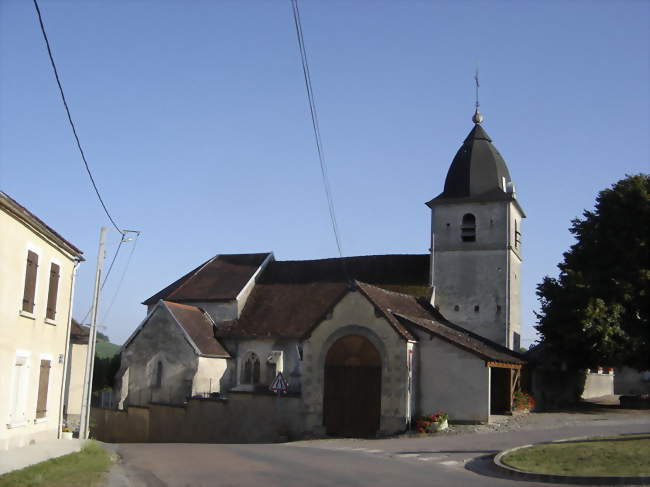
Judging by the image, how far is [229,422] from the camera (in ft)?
93.5

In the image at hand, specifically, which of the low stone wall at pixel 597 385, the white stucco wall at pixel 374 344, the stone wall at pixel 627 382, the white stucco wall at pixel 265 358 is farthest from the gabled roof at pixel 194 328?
the stone wall at pixel 627 382

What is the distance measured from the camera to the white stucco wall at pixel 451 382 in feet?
80.1

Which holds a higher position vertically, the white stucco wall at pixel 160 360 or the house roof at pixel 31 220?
the house roof at pixel 31 220

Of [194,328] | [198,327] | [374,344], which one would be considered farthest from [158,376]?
[374,344]

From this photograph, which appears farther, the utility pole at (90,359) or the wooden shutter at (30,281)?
the utility pole at (90,359)

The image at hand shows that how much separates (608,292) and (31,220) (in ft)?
76.7

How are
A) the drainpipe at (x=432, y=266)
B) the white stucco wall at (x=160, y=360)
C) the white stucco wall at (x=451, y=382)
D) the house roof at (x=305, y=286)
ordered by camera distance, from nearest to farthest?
the white stucco wall at (x=451, y=382) → the white stucco wall at (x=160, y=360) → the drainpipe at (x=432, y=266) → the house roof at (x=305, y=286)

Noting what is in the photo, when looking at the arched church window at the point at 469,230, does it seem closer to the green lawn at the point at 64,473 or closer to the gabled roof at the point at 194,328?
the gabled roof at the point at 194,328

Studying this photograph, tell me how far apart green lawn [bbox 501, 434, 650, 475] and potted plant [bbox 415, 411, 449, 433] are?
6753 mm

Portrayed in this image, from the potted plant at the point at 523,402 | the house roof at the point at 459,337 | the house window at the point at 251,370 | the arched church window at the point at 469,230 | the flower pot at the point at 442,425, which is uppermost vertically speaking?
the arched church window at the point at 469,230

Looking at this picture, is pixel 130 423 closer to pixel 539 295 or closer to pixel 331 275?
pixel 331 275

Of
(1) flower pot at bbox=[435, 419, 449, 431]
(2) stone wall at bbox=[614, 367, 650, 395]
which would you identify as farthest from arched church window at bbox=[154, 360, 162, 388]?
(2) stone wall at bbox=[614, 367, 650, 395]

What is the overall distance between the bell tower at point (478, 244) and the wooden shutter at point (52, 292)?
801 inches

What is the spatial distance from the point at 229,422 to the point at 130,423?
6.63m
